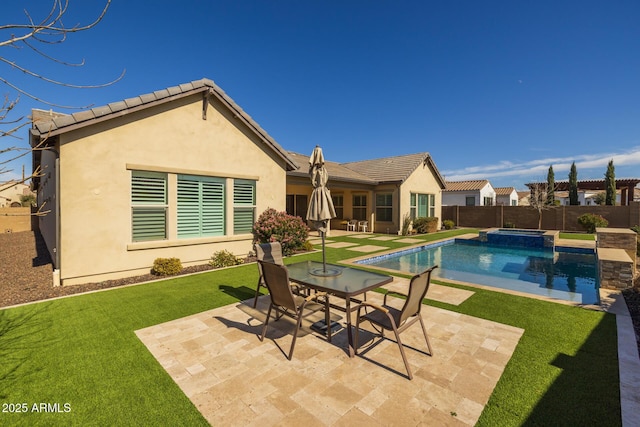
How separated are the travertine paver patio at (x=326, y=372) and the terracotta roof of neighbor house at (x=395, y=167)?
57.8 ft

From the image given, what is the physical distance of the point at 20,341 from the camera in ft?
15.0

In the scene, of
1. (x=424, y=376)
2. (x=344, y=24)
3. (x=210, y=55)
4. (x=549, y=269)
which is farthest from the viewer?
(x=344, y=24)

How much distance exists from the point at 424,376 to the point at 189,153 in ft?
31.2

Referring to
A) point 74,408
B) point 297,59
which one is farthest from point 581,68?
point 74,408

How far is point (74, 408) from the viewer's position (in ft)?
9.94

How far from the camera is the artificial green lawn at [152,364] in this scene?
9.64 feet

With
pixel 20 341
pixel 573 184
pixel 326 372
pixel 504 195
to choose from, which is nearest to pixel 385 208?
pixel 326 372

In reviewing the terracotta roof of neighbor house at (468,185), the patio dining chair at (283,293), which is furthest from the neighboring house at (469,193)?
the patio dining chair at (283,293)

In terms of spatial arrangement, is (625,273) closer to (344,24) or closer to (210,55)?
(344,24)

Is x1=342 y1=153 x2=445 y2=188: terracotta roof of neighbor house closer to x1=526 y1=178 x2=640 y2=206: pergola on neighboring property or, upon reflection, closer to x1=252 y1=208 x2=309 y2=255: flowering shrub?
x1=252 y1=208 x2=309 y2=255: flowering shrub

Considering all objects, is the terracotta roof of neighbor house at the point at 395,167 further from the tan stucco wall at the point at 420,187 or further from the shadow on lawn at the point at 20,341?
the shadow on lawn at the point at 20,341

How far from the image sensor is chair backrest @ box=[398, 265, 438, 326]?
3761mm

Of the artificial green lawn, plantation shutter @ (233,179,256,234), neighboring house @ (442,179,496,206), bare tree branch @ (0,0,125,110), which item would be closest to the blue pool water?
the artificial green lawn

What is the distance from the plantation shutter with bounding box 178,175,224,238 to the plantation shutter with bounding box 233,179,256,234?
1.87 feet
